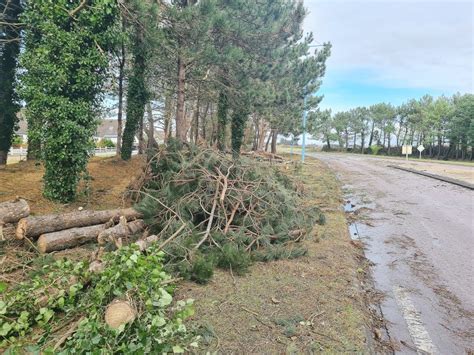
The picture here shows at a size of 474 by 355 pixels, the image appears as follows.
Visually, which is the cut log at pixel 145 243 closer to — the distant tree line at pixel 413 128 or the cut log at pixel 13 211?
the cut log at pixel 13 211

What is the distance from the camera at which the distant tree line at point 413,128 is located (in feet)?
145

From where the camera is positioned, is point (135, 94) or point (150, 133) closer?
point (150, 133)

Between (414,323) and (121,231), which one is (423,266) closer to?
(414,323)

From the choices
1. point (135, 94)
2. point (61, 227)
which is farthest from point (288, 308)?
point (135, 94)

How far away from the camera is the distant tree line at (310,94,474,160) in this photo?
1741 inches

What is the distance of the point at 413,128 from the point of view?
178 feet

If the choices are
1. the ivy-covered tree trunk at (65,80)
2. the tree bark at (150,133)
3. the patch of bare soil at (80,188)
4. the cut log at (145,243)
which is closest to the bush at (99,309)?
the cut log at (145,243)

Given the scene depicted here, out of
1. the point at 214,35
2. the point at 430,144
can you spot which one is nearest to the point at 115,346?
the point at 214,35

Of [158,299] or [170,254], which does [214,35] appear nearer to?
[170,254]

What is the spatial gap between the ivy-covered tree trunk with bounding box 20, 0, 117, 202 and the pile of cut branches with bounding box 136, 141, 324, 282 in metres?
1.60

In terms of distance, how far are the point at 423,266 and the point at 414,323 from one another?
6.72 ft

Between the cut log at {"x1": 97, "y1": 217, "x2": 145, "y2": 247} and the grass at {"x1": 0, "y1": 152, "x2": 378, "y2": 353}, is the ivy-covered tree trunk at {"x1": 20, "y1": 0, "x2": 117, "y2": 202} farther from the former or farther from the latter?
the cut log at {"x1": 97, "y1": 217, "x2": 145, "y2": 247}

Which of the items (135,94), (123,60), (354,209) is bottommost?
(354,209)

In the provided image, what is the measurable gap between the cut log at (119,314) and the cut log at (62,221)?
272 centimetres
